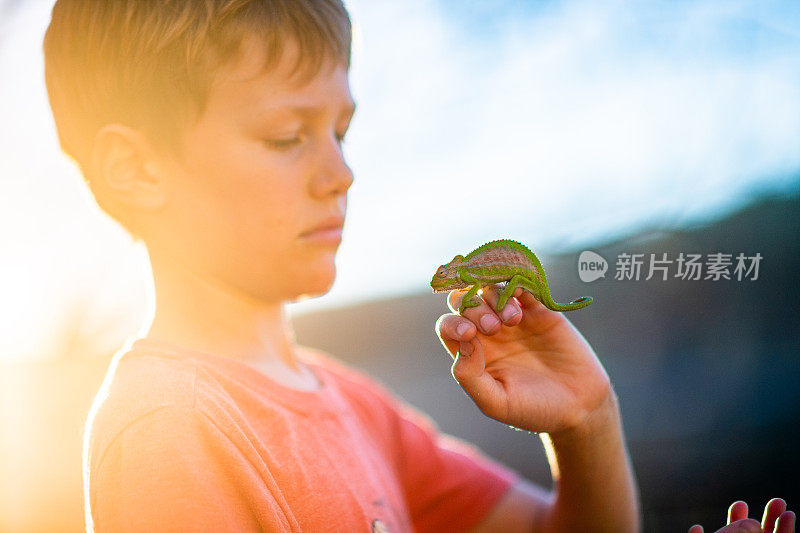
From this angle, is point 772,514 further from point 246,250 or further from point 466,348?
point 246,250

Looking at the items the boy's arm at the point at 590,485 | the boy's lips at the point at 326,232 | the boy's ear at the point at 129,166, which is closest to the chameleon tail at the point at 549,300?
the boy's arm at the point at 590,485

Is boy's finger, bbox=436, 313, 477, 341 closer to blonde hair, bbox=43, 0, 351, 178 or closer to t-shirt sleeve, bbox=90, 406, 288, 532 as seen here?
t-shirt sleeve, bbox=90, 406, 288, 532

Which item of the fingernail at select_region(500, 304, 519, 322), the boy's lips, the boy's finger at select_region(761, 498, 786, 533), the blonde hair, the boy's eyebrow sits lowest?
the boy's finger at select_region(761, 498, 786, 533)

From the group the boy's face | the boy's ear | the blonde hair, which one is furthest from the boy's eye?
the boy's ear

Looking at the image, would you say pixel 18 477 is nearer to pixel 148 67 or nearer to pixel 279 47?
pixel 148 67

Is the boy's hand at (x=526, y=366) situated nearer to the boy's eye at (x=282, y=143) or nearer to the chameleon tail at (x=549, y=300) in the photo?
the chameleon tail at (x=549, y=300)

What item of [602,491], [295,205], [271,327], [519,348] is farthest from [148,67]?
[602,491]
